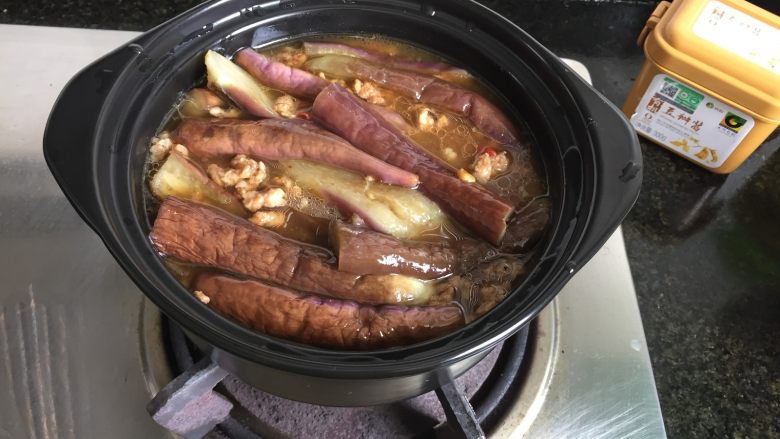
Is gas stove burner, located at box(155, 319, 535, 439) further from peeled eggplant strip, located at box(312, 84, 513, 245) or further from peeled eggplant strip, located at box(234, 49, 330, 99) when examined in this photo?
peeled eggplant strip, located at box(234, 49, 330, 99)

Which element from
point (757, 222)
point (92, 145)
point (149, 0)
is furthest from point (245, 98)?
point (757, 222)

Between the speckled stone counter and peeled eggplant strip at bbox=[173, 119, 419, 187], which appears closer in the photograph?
peeled eggplant strip at bbox=[173, 119, 419, 187]

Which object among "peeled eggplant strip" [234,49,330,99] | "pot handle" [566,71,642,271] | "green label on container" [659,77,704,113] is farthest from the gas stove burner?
"green label on container" [659,77,704,113]

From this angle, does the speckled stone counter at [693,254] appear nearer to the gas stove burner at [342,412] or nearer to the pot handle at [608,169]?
the gas stove burner at [342,412]

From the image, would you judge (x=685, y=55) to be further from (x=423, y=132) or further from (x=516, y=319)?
(x=516, y=319)

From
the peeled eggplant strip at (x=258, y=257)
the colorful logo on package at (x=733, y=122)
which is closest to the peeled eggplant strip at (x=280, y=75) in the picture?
the peeled eggplant strip at (x=258, y=257)
